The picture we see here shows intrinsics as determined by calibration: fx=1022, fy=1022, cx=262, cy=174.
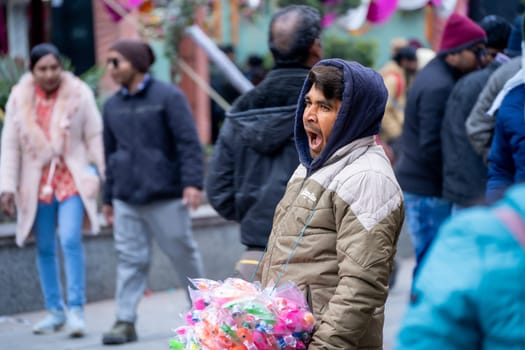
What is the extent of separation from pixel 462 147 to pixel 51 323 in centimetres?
298

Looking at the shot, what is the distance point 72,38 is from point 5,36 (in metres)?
1.76

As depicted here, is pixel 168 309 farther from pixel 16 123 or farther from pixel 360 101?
pixel 360 101

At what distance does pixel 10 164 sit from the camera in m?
6.73

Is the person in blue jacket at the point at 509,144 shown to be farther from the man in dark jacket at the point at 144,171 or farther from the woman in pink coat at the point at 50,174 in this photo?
the woman in pink coat at the point at 50,174

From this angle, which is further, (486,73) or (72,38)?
(72,38)

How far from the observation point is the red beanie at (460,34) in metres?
6.38

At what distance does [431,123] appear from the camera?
6379mm

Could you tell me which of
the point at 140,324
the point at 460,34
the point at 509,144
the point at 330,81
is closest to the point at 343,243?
the point at 330,81

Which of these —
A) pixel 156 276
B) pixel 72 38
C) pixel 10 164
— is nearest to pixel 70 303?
pixel 10 164

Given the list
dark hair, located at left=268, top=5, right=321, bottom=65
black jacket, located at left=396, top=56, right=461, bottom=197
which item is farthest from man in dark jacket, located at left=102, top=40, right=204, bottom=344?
dark hair, located at left=268, top=5, right=321, bottom=65

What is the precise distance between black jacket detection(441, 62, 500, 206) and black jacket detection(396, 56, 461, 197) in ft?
0.56

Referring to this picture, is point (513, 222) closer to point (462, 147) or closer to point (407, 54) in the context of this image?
point (462, 147)

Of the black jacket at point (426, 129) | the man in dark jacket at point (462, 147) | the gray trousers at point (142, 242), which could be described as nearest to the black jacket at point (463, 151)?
the man in dark jacket at point (462, 147)

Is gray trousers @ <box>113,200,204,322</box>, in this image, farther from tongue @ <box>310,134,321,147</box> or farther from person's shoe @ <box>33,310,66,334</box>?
tongue @ <box>310,134,321,147</box>
